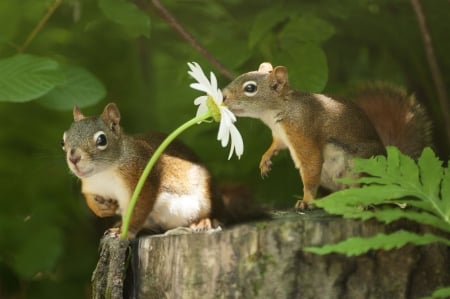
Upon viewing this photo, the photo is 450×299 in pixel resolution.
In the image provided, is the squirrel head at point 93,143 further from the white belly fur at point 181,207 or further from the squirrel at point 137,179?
the white belly fur at point 181,207

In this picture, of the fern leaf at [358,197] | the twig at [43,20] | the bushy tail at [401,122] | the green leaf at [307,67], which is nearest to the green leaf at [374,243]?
the fern leaf at [358,197]

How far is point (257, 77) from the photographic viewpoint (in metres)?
2.47

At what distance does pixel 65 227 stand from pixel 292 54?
→ 1606 millimetres

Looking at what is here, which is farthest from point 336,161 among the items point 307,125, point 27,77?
point 27,77

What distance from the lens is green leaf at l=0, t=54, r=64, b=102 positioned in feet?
9.20

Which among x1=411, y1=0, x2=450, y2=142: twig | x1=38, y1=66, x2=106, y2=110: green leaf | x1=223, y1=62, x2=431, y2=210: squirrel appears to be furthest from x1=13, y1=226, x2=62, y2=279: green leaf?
x1=411, y1=0, x2=450, y2=142: twig

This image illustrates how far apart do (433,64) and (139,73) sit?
152 centimetres

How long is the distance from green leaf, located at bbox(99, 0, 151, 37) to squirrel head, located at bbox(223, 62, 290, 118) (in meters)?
0.66

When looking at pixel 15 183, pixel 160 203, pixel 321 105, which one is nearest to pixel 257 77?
pixel 321 105

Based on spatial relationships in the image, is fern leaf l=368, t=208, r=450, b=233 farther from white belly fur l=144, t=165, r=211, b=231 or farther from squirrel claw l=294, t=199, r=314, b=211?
white belly fur l=144, t=165, r=211, b=231

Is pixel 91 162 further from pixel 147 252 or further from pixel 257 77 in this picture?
pixel 257 77

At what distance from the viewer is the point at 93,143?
92.4 inches

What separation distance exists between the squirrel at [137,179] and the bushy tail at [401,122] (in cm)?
59

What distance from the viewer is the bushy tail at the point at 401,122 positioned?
9.43 feet
